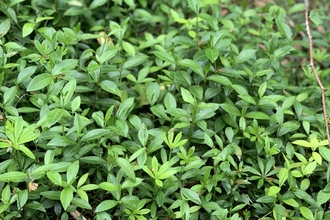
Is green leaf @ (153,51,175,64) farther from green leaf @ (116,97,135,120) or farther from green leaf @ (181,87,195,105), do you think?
green leaf @ (116,97,135,120)

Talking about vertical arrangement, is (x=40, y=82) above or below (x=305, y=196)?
above

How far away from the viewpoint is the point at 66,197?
1.93 meters

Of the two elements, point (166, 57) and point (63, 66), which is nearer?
point (63, 66)

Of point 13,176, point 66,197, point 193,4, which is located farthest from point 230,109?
point 13,176

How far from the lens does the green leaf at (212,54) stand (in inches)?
93.9

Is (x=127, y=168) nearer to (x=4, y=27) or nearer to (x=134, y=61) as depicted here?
(x=134, y=61)

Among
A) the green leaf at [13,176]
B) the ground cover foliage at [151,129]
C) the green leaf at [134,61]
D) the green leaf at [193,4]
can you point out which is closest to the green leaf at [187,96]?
the ground cover foliage at [151,129]

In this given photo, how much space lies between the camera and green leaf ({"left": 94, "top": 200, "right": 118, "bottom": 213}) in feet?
6.59

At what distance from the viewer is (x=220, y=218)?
2080 mm

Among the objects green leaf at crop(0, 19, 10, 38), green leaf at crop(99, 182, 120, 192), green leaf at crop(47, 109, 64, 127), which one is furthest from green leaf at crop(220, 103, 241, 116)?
green leaf at crop(0, 19, 10, 38)

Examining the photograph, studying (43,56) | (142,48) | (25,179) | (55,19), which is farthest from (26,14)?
(25,179)

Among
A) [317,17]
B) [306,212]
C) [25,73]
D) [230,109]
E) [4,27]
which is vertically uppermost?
[317,17]

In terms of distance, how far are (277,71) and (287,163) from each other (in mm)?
746

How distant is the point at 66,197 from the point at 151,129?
0.60 m
